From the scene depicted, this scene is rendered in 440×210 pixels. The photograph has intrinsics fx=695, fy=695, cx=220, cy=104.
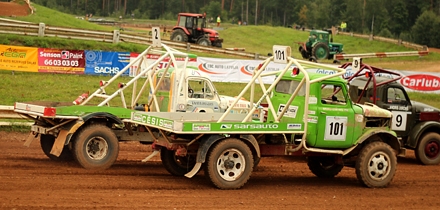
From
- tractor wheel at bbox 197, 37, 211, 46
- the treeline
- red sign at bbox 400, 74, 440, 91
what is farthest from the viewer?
the treeline

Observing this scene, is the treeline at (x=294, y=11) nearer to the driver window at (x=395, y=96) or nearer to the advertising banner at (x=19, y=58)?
the advertising banner at (x=19, y=58)

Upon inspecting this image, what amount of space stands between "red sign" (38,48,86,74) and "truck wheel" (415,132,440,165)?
663 inches

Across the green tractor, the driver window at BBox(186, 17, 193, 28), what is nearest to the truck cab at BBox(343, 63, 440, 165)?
the green tractor

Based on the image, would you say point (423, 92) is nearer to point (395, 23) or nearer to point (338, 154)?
point (338, 154)

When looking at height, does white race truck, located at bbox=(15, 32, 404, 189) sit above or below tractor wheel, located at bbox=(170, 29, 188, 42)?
below

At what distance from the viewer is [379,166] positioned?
13.6 meters

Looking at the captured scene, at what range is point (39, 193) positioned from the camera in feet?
36.6

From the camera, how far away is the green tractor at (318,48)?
47750 mm

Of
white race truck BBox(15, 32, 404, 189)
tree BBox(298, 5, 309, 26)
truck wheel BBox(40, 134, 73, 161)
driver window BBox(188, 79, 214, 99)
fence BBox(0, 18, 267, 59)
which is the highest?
tree BBox(298, 5, 309, 26)

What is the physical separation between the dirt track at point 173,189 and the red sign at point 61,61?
1370cm

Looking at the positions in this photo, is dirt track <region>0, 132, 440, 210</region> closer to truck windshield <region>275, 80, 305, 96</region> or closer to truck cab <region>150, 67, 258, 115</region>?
truck cab <region>150, 67, 258, 115</region>

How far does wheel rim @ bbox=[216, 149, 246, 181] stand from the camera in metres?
12.4

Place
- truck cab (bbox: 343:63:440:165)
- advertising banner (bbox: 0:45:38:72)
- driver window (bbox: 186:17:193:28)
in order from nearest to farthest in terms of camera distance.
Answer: truck cab (bbox: 343:63:440:165) < advertising banner (bbox: 0:45:38:72) < driver window (bbox: 186:17:193:28)

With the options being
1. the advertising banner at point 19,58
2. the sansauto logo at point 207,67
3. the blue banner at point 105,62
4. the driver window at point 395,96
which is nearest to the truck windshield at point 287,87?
the driver window at point 395,96
